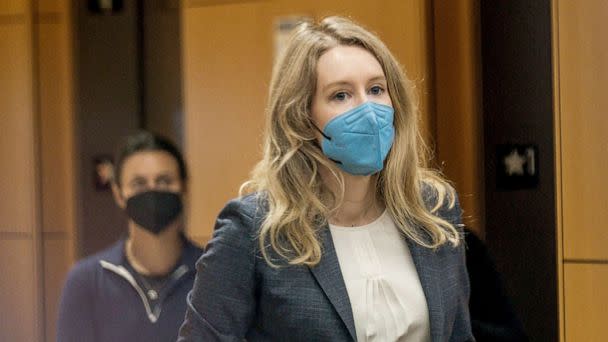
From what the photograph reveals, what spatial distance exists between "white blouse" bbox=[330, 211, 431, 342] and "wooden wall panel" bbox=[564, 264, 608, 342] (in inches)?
40.3

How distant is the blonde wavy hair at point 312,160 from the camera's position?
5.74 feet

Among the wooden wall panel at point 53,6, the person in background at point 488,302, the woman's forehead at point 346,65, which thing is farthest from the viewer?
the wooden wall panel at point 53,6

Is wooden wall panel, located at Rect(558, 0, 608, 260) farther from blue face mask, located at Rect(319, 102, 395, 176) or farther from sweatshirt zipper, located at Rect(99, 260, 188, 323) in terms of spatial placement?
sweatshirt zipper, located at Rect(99, 260, 188, 323)

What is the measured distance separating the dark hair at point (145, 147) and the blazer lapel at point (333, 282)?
1.40 m

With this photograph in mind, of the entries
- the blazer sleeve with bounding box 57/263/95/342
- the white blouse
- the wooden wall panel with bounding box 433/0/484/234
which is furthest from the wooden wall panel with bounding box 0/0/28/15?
the white blouse

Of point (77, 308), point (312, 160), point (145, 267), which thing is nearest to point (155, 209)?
point (145, 267)

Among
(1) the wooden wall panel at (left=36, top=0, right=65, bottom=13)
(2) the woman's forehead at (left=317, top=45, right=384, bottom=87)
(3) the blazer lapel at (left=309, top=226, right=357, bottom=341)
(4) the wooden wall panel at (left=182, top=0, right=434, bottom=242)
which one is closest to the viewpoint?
(3) the blazer lapel at (left=309, top=226, right=357, bottom=341)

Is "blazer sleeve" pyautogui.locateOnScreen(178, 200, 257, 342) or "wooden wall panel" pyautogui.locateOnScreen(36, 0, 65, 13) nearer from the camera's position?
"blazer sleeve" pyautogui.locateOnScreen(178, 200, 257, 342)

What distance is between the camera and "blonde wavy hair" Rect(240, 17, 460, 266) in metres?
1.75

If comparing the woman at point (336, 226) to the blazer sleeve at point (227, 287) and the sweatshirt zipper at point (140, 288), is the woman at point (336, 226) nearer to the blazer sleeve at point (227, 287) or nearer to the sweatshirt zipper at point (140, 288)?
the blazer sleeve at point (227, 287)

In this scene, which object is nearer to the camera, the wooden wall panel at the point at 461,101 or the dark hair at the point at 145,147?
the wooden wall panel at the point at 461,101

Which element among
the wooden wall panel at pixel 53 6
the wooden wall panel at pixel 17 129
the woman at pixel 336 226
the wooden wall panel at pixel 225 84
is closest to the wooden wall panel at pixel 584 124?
the wooden wall panel at pixel 225 84

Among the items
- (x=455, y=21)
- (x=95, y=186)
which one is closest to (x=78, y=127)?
(x=95, y=186)

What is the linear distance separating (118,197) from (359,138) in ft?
5.25
